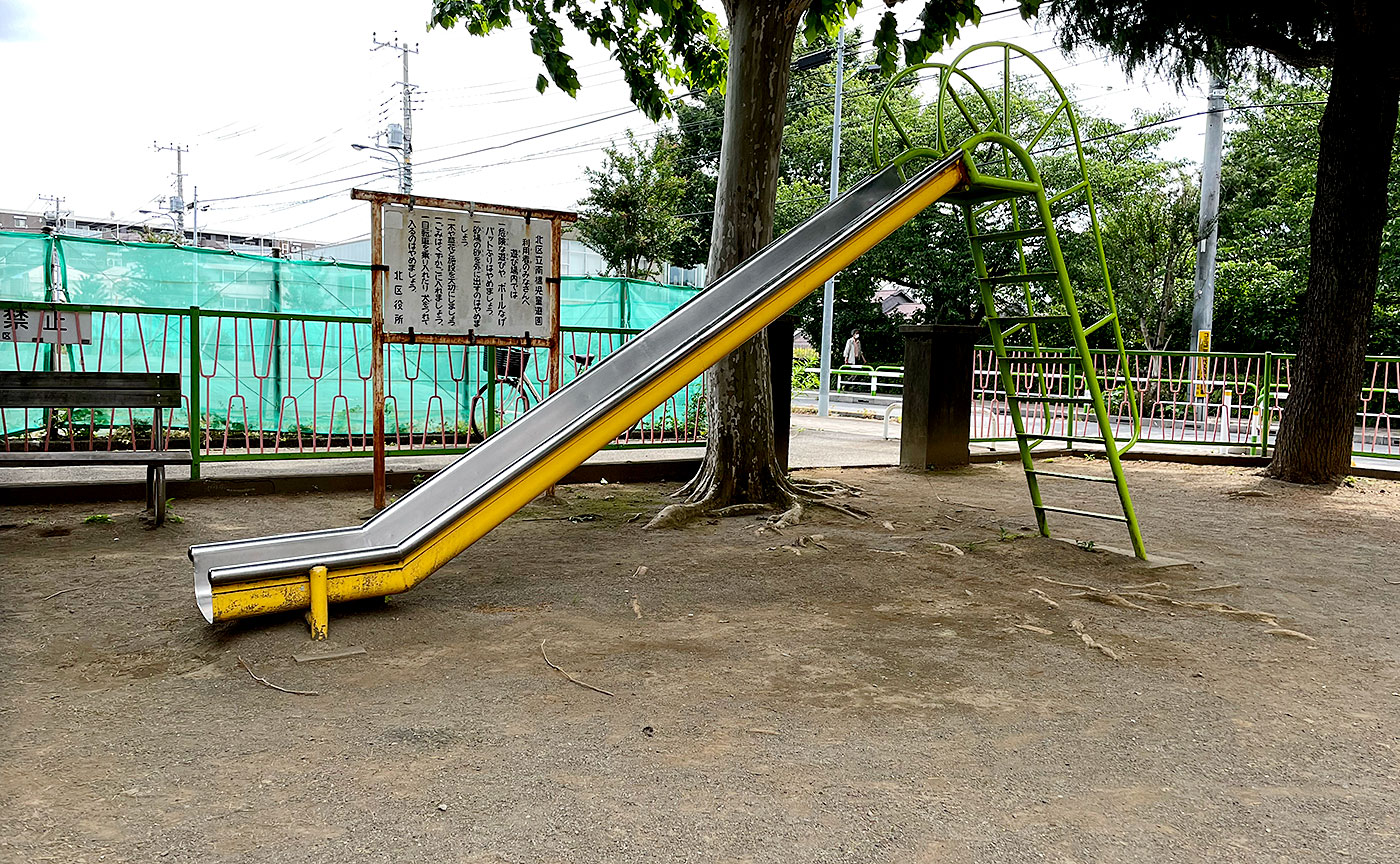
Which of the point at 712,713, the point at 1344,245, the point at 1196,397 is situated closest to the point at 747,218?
the point at 712,713

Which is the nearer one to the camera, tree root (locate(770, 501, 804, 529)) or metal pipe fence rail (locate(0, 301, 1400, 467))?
tree root (locate(770, 501, 804, 529))

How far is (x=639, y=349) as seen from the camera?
16.5 ft

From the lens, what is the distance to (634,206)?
27.1m

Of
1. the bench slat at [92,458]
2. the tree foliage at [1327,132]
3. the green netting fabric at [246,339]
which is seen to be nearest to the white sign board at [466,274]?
the green netting fabric at [246,339]

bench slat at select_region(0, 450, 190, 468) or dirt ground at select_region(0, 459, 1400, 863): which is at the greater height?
bench slat at select_region(0, 450, 190, 468)

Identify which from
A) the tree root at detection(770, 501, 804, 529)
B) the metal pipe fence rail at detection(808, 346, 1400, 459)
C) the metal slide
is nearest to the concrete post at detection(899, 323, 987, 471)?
the metal pipe fence rail at detection(808, 346, 1400, 459)

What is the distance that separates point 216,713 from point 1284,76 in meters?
11.5

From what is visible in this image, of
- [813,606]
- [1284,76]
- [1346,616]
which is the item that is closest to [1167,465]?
[1284,76]

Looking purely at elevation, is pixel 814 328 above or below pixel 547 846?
above

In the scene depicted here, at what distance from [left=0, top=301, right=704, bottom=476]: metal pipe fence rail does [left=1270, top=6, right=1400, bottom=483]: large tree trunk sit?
5807mm

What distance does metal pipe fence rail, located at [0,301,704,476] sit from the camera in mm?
8219

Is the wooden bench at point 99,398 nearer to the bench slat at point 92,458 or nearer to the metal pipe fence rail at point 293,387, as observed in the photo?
the bench slat at point 92,458

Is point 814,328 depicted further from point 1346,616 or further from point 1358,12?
point 1346,616

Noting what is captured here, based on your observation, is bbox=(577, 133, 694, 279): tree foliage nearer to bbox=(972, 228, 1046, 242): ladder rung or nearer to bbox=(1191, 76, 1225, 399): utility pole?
bbox=(1191, 76, 1225, 399): utility pole
